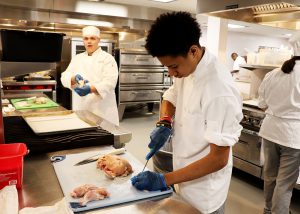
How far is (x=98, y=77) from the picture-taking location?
304 centimetres

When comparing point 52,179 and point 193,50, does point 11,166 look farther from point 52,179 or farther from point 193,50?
point 193,50

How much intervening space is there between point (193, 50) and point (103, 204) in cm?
65

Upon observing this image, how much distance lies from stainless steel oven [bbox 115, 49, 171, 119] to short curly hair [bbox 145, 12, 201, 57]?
4687 millimetres

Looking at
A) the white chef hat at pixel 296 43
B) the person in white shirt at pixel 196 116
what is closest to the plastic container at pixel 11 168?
the person in white shirt at pixel 196 116

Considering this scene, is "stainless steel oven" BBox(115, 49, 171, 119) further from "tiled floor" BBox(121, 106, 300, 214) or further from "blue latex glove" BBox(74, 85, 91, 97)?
"blue latex glove" BBox(74, 85, 91, 97)

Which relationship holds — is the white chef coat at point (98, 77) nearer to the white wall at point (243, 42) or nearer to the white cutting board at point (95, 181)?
the white cutting board at point (95, 181)

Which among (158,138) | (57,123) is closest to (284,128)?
(158,138)

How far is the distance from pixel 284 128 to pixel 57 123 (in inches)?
69.6

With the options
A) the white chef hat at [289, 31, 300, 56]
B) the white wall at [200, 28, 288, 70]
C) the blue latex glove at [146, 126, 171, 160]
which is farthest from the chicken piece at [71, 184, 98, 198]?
the white wall at [200, 28, 288, 70]

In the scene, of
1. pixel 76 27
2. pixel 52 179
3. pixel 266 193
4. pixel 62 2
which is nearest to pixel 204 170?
pixel 52 179

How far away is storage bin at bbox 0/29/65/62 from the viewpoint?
1.00 m

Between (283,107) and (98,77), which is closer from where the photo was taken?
(283,107)

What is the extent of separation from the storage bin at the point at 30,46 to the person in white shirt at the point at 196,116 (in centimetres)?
37

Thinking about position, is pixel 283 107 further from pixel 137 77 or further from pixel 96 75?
pixel 137 77
